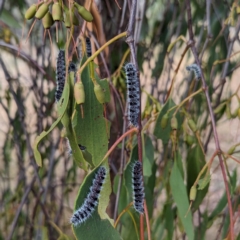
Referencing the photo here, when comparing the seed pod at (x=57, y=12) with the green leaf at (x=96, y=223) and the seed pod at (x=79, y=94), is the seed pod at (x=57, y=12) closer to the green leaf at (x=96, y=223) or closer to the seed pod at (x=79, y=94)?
the seed pod at (x=79, y=94)

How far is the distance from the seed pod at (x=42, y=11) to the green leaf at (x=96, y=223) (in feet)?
0.64

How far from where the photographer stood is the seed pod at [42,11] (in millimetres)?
468

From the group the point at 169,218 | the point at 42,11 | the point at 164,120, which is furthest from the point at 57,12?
the point at 169,218

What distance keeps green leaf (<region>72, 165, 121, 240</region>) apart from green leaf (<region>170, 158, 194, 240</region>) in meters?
0.21

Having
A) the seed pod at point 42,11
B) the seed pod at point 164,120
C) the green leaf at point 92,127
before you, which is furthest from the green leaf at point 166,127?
the seed pod at point 42,11

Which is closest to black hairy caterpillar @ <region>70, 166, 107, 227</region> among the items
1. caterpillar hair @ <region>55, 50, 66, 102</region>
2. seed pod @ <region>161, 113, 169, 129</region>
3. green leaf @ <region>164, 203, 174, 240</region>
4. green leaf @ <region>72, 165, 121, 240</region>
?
green leaf @ <region>72, 165, 121, 240</region>

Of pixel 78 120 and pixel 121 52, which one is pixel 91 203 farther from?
pixel 121 52

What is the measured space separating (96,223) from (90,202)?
6cm

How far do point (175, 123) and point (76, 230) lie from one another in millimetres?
273

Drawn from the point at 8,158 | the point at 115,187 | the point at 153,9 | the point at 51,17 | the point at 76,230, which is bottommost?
the point at 76,230

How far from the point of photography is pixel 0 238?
4.11 ft

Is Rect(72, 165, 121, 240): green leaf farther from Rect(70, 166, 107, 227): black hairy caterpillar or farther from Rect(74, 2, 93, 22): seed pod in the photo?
Rect(74, 2, 93, 22): seed pod

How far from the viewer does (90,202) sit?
1.60 feet

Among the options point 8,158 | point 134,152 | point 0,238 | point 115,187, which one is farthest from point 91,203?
point 8,158
